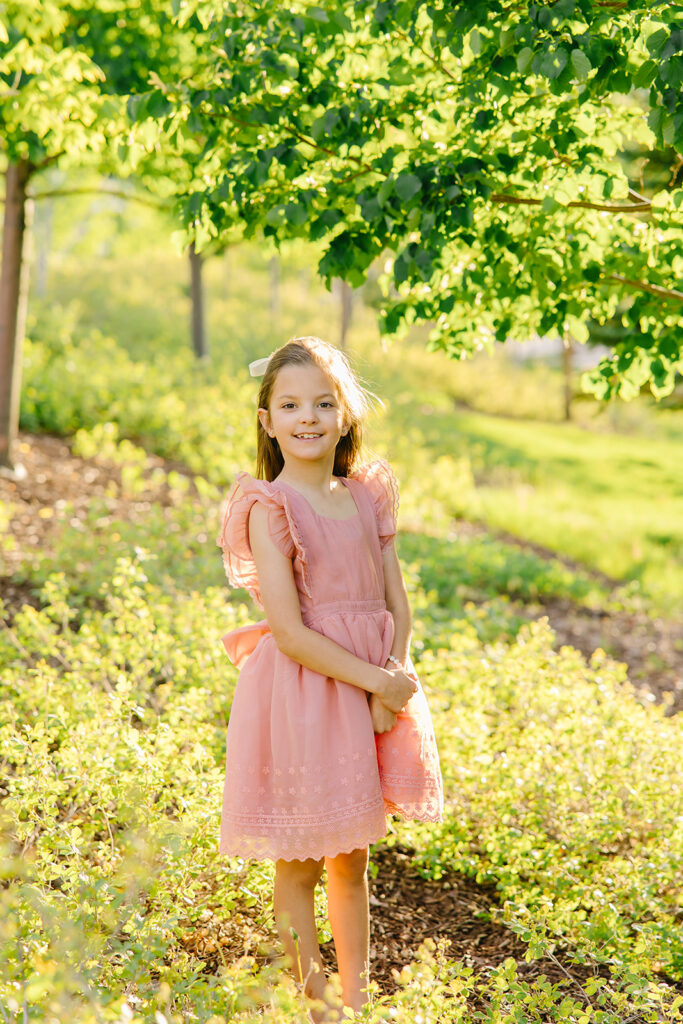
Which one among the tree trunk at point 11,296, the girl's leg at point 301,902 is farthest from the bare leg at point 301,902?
the tree trunk at point 11,296

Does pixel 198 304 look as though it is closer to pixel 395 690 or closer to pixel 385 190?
pixel 385 190

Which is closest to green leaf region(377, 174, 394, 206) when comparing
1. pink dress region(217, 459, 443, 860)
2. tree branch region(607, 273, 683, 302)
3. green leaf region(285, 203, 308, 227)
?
green leaf region(285, 203, 308, 227)

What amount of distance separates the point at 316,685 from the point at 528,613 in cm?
543

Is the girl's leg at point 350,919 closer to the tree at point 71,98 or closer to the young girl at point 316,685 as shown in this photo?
the young girl at point 316,685

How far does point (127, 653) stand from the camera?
420cm

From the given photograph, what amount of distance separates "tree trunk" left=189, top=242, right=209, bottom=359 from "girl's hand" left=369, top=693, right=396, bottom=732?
43.1 feet

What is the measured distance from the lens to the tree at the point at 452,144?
2.80m

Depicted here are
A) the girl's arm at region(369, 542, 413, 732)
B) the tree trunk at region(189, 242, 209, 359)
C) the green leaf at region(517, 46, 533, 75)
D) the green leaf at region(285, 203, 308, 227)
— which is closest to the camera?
the girl's arm at region(369, 542, 413, 732)

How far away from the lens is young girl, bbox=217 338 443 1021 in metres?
2.40

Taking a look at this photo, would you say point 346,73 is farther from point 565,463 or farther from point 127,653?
point 565,463

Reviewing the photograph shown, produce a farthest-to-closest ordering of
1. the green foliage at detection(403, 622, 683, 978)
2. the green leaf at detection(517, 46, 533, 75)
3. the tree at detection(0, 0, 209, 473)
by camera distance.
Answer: the tree at detection(0, 0, 209, 473), the green foliage at detection(403, 622, 683, 978), the green leaf at detection(517, 46, 533, 75)

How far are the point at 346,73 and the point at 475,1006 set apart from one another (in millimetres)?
3375

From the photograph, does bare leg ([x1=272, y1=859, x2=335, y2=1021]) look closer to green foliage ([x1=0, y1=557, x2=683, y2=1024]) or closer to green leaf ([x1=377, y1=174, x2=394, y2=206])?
green foliage ([x1=0, y1=557, x2=683, y2=1024])

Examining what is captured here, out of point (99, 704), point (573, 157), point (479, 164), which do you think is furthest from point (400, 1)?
point (99, 704)
